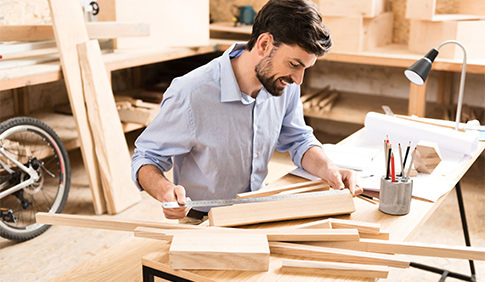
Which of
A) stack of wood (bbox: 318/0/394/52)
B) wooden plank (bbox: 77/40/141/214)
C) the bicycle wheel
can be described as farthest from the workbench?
stack of wood (bbox: 318/0/394/52)

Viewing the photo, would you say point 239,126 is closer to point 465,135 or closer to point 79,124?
point 465,135

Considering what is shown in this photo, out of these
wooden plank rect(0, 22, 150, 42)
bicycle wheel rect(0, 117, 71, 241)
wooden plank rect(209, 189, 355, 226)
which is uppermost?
wooden plank rect(0, 22, 150, 42)

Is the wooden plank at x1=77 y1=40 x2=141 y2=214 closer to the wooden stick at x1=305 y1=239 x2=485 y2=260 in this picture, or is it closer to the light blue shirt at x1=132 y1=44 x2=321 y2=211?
the light blue shirt at x1=132 y1=44 x2=321 y2=211

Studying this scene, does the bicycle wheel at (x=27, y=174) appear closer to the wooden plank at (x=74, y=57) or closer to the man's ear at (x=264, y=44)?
the wooden plank at (x=74, y=57)

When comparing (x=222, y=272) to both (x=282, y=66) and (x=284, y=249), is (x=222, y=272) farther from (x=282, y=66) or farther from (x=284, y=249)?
(x=282, y=66)

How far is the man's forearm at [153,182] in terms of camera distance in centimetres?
149

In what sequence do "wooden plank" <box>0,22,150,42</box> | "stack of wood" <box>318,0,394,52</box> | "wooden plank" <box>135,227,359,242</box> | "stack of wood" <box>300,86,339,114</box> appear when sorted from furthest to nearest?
"stack of wood" <box>300,86,339,114</box> → "stack of wood" <box>318,0,394,52</box> → "wooden plank" <box>0,22,150,42</box> → "wooden plank" <box>135,227,359,242</box>

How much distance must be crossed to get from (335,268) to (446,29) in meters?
3.01

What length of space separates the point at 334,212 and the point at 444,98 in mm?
3516

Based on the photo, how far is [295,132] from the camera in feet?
6.44

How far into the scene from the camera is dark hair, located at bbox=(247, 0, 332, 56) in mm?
1465

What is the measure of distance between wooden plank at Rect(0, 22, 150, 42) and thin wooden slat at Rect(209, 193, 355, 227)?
2292 mm

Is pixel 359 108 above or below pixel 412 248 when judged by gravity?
below

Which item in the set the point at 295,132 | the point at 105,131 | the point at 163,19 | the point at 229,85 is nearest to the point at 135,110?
the point at 105,131
